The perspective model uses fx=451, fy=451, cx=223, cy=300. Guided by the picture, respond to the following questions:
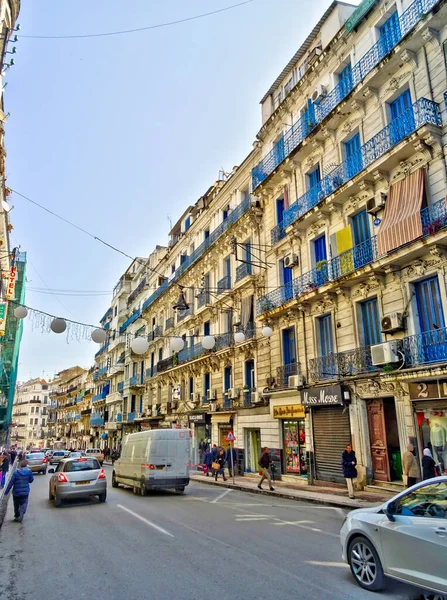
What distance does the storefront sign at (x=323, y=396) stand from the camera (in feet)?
54.3

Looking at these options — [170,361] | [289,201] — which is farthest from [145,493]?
A: [170,361]

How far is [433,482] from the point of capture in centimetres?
545

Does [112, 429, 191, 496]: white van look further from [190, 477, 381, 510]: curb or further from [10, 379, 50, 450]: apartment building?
[10, 379, 50, 450]: apartment building

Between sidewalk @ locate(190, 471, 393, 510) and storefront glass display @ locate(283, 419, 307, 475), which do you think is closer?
sidewalk @ locate(190, 471, 393, 510)

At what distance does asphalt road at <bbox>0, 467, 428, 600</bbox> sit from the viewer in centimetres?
567

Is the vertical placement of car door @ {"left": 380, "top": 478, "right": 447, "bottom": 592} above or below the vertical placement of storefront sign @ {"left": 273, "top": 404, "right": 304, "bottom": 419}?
below

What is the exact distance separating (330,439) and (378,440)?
2605mm

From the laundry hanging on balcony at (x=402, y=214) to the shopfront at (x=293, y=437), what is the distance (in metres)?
8.21

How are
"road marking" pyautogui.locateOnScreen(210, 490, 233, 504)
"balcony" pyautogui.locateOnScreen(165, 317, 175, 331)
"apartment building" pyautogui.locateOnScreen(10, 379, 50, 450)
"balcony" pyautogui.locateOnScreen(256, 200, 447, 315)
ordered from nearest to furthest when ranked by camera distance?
"balcony" pyautogui.locateOnScreen(256, 200, 447, 315)
"road marking" pyautogui.locateOnScreen(210, 490, 233, 504)
"balcony" pyautogui.locateOnScreen(165, 317, 175, 331)
"apartment building" pyautogui.locateOnScreen(10, 379, 50, 450)

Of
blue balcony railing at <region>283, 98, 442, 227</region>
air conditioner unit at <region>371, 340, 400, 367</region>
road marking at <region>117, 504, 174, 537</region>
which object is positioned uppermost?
blue balcony railing at <region>283, 98, 442, 227</region>

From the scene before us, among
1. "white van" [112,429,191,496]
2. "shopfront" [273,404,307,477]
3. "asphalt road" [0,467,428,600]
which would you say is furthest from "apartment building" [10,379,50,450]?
"asphalt road" [0,467,428,600]

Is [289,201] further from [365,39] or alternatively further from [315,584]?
[315,584]

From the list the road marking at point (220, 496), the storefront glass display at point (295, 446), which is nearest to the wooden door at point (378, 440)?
the storefront glass display at point (295, 446)

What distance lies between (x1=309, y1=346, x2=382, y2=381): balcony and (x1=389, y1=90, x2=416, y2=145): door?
734 cm
